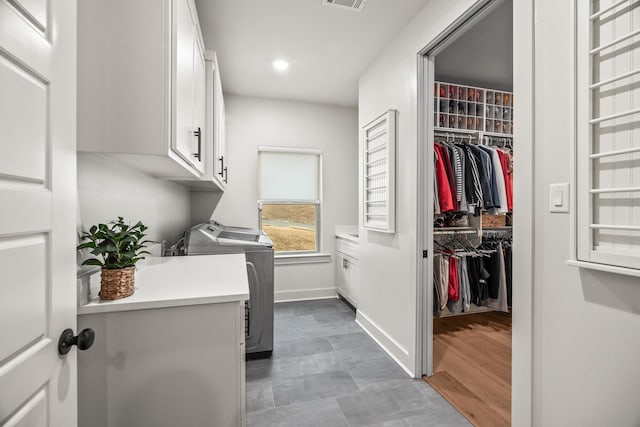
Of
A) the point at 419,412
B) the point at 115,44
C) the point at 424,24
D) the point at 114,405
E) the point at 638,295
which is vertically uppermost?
the point at 424,24

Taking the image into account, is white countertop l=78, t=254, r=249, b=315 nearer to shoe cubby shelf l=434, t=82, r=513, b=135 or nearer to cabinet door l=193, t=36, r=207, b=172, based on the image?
cabinet door l=193, t=36, r=207, b=172

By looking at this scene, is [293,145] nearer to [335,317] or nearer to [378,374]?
[335,317]

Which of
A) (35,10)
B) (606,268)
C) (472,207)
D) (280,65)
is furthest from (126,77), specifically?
(472,207)

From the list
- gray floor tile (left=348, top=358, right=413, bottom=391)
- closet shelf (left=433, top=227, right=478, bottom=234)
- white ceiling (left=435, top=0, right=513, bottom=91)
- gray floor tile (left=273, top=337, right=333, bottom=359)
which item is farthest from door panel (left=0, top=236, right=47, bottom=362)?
closet shelf (left=433, top=227, right=478, bottom=234)

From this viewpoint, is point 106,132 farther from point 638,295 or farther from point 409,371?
point 409,371

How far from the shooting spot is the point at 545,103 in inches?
45.8

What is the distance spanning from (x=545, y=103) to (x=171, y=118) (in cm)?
146

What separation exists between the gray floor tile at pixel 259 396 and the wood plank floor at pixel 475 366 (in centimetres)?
107

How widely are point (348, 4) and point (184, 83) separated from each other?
1250 mm

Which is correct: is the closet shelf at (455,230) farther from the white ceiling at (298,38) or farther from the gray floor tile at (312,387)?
the white ceiling at (298,38)

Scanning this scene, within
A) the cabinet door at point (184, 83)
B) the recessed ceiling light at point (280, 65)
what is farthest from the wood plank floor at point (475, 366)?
the recessed ceiling light at point (280, 65)

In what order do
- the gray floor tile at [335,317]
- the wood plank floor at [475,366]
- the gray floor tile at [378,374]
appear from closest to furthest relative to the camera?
the wood plank floor at [475,366]
the gray floor tile at [378,374]
the gray floor tile at [335,317]

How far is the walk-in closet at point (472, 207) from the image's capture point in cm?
218

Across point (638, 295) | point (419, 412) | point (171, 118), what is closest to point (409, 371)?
point (419, 412)
